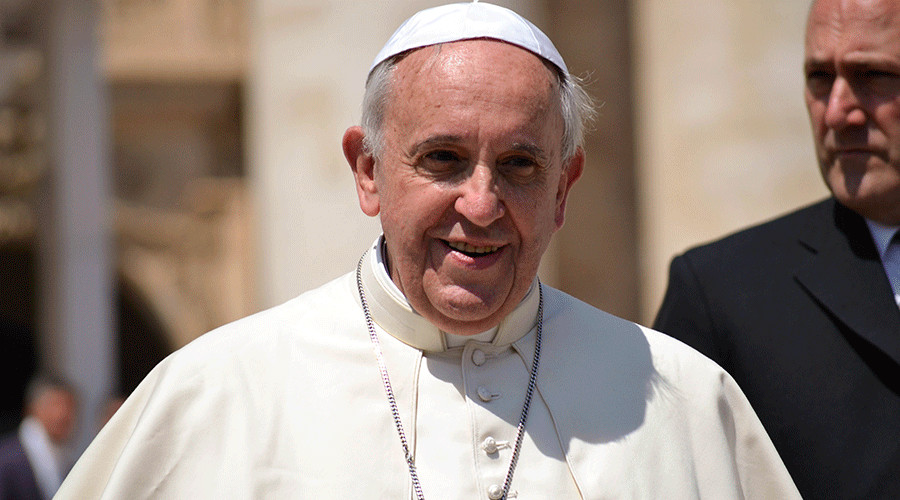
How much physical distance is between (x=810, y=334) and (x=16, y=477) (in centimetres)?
600

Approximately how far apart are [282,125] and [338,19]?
501 mm

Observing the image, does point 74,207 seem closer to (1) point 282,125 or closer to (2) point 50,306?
(2) point 50,306

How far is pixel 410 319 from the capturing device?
2.74 m

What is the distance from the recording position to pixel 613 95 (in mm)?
7625

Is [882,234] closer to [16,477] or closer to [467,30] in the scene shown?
[467,30]

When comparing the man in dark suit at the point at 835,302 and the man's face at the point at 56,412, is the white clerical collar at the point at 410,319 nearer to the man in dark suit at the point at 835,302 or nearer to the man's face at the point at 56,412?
the man in dark suit at the point at 835,302

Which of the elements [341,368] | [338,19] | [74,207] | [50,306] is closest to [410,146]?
[341,368]

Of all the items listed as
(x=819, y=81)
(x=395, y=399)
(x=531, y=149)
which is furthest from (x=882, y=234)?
(x=395, y=399)

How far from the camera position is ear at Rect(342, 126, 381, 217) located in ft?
9.08

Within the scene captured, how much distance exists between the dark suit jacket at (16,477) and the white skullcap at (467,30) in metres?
6.02

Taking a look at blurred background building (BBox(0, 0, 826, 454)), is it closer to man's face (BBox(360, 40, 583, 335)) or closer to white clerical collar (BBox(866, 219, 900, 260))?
white clerical collar (BBox(866, 219, 900, 260))

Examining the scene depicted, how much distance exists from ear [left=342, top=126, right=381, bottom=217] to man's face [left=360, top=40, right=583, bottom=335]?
0.09 m

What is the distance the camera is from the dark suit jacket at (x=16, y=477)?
25.8 ft

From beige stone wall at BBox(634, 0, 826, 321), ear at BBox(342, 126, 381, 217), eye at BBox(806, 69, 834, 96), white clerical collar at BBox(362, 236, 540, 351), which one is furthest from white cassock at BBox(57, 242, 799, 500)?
beige stone wall at BBox(634, 0, 826, 321)
